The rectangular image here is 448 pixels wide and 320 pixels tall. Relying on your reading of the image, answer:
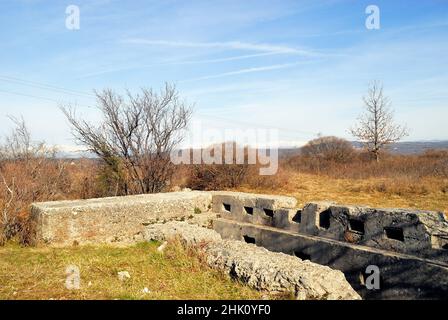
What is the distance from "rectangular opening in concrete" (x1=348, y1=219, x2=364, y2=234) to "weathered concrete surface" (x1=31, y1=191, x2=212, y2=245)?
14.0 feet

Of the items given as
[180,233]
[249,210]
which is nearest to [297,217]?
[249,210]

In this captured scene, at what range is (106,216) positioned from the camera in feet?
27.7

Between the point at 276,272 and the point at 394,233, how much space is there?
7.73ft

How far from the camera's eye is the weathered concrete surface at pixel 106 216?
7754mm

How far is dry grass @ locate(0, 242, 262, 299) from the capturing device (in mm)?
5168

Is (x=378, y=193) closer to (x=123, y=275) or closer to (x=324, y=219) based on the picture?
(x=324, y=219)

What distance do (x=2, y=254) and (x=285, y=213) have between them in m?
5.89

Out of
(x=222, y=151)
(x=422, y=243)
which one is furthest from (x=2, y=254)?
(x=222, y=151)

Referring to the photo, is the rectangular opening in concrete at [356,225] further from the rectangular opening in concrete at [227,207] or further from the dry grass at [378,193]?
the dry grass at [378,193]

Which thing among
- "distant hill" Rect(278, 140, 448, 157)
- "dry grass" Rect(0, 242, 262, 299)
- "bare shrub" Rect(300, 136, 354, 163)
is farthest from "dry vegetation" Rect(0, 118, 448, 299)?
"distant hill" Rect(278, 140, 448, 157)

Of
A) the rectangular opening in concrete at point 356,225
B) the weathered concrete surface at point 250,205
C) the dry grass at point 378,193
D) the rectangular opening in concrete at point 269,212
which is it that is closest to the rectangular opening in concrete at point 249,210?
A: the weathered concrete surface at point 250,205

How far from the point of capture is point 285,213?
27.9 feet

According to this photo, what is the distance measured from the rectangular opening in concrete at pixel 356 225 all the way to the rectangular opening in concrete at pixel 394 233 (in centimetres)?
52

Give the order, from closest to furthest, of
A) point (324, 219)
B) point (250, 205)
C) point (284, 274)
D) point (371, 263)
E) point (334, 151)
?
point (284, 274) → point (371, 263) → point (324, 219) → point (250, 205) → point (334, 151)
